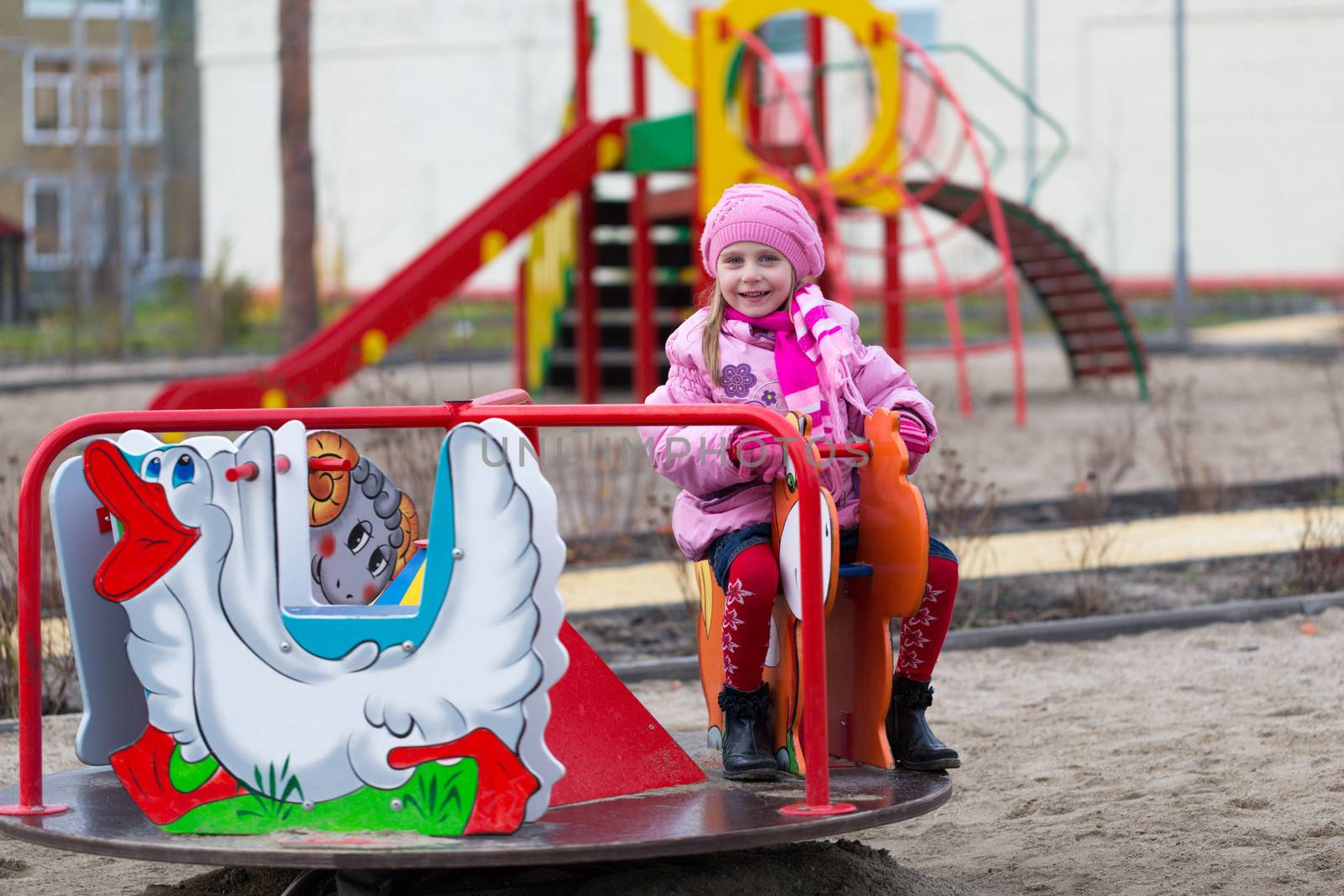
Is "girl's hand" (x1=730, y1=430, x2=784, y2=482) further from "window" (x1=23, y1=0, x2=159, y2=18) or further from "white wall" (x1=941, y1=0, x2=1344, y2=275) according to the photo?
"white wall" (x1=941, y1=0, x2=1344, y2=275)

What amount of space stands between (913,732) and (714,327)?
849mm

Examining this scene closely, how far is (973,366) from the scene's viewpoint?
17.6 m

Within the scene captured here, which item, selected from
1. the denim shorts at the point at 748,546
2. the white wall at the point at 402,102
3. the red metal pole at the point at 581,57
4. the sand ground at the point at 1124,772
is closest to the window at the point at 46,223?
the white wall at the point at 402,102

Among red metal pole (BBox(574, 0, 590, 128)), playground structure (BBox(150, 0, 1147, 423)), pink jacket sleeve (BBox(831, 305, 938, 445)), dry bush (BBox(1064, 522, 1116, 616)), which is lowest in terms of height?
dry bush (BBox(1064, 522, 1116, 616))

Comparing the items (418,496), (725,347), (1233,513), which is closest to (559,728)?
(725,347)

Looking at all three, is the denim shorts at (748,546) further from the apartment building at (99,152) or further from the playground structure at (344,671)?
the apartment building at (99,152)

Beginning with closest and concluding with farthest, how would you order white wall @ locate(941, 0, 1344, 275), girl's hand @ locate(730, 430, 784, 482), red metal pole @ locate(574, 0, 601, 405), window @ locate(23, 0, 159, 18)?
girl's hand @ locate(730, 430, 784, 482)
red metal pole @ locate(574, 0, 601, 405)
window @ locate(23, 0, 159, 18)
white wall @ locate(941, 0, 1344, 275)

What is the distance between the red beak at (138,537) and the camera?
2.78m

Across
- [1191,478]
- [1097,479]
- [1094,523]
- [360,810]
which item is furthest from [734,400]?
[1191,478]

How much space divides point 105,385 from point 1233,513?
10590mm

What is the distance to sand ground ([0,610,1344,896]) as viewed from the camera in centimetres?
331

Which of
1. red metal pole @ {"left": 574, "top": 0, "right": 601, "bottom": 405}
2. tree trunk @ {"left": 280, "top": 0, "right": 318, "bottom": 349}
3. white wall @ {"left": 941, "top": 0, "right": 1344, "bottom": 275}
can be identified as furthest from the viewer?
white wall @ {"left": 941, "top": 0, "right": 1344, "bottom": 275}

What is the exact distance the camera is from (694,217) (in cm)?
1217

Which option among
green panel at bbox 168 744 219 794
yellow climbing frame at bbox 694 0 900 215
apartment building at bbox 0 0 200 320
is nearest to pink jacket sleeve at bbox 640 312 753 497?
green panel at bbox 168 744 219 794
